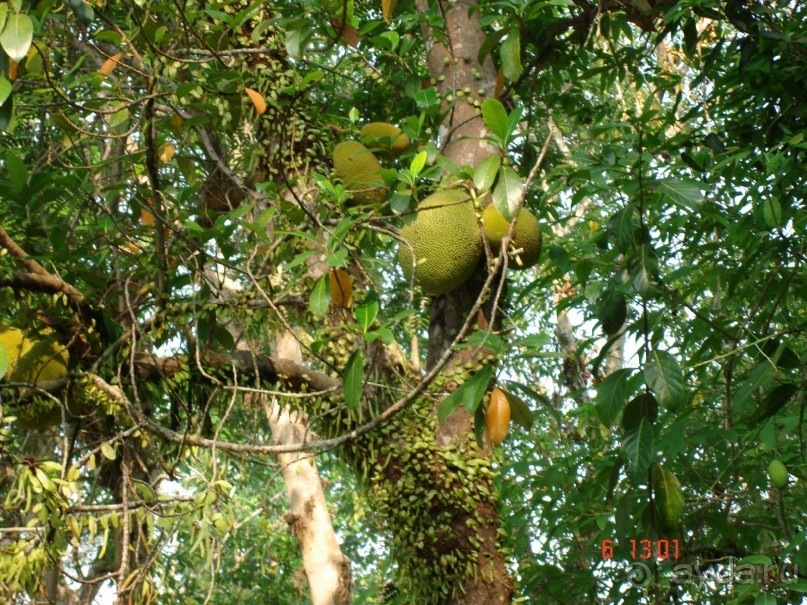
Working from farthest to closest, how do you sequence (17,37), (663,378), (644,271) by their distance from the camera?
(644,271), (663,378), (17,37)

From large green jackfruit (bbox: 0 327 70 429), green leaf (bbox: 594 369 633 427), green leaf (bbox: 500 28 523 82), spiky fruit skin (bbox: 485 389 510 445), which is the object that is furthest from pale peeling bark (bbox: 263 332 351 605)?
green leaf (bbox: 594 369 633 427)

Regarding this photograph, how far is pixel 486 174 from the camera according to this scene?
1682 mm

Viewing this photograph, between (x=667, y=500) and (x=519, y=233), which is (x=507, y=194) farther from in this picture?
(x=667, y=500)

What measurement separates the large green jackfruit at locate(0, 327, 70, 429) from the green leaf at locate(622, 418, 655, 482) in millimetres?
1222

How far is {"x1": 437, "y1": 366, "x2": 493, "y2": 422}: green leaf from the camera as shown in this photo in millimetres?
1514

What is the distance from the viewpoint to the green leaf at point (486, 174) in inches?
65.8

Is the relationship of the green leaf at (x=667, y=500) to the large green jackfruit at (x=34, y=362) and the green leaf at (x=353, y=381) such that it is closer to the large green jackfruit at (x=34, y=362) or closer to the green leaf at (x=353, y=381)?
the green leaf at (x=353, y=381)

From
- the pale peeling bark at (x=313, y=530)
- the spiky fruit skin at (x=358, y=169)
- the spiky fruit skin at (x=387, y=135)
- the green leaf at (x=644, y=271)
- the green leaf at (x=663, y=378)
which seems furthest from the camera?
the pale peeling bark at (x=313, y=530)

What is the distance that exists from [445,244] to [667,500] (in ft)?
2.27

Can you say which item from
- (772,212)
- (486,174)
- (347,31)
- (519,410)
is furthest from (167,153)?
(772,212)

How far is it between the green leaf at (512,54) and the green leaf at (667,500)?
3.07ft

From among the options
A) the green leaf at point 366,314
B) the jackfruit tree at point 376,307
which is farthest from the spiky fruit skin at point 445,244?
the green leaf at point 366,314
